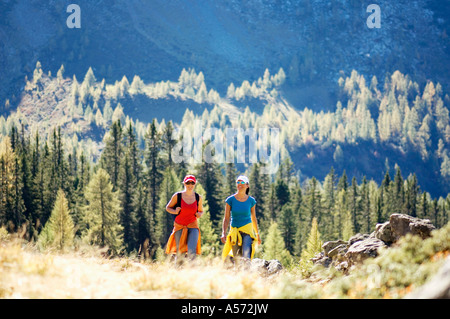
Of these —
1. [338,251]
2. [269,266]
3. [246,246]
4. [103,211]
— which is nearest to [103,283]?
[246,246]

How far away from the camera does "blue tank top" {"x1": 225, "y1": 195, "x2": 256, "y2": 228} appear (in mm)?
11516

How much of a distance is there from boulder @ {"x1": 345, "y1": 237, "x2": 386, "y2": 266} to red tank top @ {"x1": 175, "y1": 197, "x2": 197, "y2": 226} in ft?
14.4

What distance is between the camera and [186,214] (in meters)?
11.2

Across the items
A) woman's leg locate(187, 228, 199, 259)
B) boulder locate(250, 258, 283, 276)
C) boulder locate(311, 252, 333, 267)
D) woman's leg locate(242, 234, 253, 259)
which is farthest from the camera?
boulder locate(311, 252, 333, 267)

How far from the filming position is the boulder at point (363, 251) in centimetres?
1328

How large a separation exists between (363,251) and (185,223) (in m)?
4.97

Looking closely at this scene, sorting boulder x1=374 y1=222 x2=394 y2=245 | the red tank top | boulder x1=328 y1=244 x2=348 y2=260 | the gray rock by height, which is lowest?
the gray rock

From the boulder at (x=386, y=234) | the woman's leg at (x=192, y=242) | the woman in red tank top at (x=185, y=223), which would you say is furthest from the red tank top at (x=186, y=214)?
the boulder at (x=386, y=234)

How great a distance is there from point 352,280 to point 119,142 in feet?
212

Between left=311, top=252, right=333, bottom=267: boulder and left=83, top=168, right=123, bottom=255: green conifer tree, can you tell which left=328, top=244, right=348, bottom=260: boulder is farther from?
left=83, top=168, right=123, bottom=255: green conifer tree

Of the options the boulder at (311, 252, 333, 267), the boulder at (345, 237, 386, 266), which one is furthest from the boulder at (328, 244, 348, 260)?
the boulder at (345, 237, 386, 266)

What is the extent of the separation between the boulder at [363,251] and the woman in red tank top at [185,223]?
427 cm

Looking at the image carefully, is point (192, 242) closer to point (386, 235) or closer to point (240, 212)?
point (240, 212)
